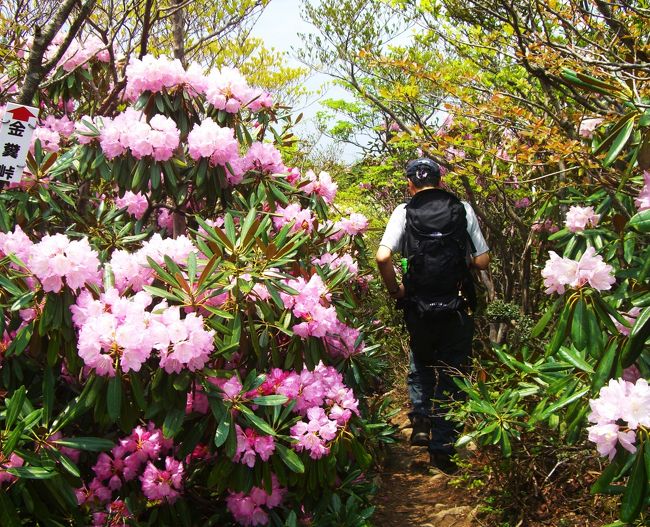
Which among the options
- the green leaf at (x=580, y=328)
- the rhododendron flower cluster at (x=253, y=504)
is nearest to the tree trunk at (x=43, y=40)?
the rhododendron flower cluster at (x=253, y=504)

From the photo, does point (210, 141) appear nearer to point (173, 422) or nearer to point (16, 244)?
point (16, 244)

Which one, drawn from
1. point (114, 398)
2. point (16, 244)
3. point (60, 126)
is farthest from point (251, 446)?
point (60, 126)

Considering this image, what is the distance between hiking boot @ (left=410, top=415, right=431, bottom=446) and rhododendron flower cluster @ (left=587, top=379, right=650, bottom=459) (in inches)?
89.9

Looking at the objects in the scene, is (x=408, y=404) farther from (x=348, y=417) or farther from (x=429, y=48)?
(x=429, y=48)

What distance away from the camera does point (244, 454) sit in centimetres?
215

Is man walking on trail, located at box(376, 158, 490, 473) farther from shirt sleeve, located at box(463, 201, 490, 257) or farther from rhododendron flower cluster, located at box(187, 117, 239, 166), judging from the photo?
rhododendron flower cluster, located at box(187, 117, 239, 166)

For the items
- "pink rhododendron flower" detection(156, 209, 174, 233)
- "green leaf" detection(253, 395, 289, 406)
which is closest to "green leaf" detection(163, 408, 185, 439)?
"green leaf" detection(253, 395, 289, 406)

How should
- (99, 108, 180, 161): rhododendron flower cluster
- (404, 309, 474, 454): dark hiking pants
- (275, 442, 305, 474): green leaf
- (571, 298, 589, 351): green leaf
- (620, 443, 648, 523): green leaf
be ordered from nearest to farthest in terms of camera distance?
1. (620, 443, 648, 523): green leaf
2. (571, 298, 589, 351): green leaf
3. (275, 442, 305, 474): green leaf
4. (99, 108, 180, 161): rhododendron flower cluster
5. (404, 309, 474, 454): dark hiking pants

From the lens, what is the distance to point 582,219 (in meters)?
2.73

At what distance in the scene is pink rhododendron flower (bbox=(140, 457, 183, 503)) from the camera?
2.29 meters

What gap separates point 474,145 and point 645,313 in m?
2.16

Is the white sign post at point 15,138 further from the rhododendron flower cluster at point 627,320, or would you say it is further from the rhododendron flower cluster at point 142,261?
the rhododendron flower cluster at point 627,320

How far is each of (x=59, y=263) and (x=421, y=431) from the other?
251cm

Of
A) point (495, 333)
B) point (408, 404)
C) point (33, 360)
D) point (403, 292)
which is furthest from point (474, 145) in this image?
point (33, 360)
